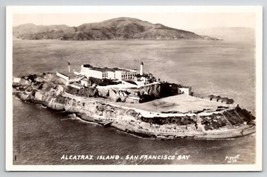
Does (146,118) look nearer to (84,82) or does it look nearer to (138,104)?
(138,104)

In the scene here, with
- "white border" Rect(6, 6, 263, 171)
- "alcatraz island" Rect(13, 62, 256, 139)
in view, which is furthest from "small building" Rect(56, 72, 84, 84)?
"white border" Rect(6, 6, 263, 171)

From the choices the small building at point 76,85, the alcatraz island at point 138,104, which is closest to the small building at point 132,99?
the alcatraz island at point 138,104

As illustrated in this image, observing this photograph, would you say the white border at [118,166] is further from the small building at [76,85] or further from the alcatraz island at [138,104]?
Answer: the small building at [76,85]

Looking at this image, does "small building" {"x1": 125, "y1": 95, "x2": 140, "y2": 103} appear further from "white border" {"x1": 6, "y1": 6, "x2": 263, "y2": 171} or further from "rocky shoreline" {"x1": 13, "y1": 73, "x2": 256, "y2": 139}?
"white border" {"x1": 6, "y1": 6, "x2": 263, "y2": 171}

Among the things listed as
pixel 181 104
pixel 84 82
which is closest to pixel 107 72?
pixel 84 82

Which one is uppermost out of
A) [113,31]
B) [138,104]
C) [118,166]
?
[113,31]
